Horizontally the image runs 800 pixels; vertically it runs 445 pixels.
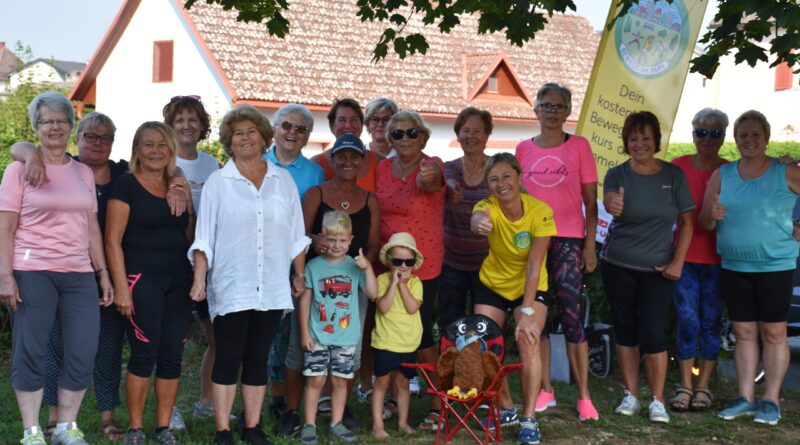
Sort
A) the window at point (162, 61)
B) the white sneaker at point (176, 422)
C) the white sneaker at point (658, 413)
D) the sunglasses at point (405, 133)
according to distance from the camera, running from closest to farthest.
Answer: the white sneaker at point (176, 422), the sunglasses at point (405, 133), the white sneaker at point (658, 413), the window at point (162, 61)

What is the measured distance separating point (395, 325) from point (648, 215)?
1921 millimetres

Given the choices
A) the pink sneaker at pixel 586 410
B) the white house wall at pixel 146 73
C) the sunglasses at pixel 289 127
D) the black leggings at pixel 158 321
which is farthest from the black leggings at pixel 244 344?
the white house wall at pixel 146 73

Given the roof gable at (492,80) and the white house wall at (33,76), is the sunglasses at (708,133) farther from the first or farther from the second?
the roof gable at (492,80)

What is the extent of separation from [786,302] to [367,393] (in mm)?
3028

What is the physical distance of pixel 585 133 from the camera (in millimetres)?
9234

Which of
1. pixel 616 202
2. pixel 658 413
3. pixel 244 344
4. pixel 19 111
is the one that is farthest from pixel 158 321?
pixel 19 111

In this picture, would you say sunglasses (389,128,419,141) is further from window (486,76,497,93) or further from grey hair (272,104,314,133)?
window (486,76,497,93)

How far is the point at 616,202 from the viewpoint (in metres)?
6.80

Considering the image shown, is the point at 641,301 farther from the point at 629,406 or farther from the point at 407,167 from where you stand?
the point at 407,167

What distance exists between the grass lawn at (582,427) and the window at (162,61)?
64.3 feet

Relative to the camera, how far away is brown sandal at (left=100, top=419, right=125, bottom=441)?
242 inches

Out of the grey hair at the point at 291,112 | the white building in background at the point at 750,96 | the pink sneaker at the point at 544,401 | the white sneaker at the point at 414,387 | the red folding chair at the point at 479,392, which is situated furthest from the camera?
the white building in background at the point at 750,96

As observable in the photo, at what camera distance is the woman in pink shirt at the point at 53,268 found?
559 cm

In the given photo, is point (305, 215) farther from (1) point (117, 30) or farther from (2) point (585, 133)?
(1) point (117, 30)
